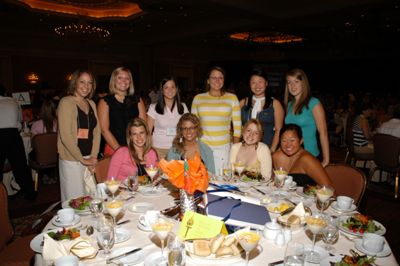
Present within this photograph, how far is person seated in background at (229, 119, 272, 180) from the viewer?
3066mm

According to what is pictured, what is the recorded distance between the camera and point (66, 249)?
144 centimetres

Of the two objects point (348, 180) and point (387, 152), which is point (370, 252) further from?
point (387, 152)

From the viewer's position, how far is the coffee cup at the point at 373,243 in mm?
1564

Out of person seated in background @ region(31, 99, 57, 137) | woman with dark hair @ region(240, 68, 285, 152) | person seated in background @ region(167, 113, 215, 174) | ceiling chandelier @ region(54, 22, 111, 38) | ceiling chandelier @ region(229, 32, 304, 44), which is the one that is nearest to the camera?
person seated in background @ region(167, 113, 215, 174)

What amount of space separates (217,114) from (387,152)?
9.68 ft

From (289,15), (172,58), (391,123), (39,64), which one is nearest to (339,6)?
(289,15)

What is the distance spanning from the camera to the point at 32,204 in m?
4.57

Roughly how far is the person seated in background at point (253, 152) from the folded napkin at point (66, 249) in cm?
178

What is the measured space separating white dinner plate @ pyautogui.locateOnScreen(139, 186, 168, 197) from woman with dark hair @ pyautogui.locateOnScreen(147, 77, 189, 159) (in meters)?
1.17

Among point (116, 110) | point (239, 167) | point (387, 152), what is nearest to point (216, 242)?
point (239, 167)

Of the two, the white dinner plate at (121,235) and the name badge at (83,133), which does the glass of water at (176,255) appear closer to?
the white dinner plate at (121,235)

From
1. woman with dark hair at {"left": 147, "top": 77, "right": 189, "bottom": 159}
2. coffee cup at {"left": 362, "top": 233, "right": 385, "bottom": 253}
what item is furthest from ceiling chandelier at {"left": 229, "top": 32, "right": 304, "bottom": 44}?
coffee cup at {"left": 362, "top": 233, "right": 385, "bottom": 253}

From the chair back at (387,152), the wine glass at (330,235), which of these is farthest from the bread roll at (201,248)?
the chair back at (387,152)

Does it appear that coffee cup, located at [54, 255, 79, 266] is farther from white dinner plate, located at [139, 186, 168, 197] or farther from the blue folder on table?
white dinner plate, located at [139, 186, 168, 197]
